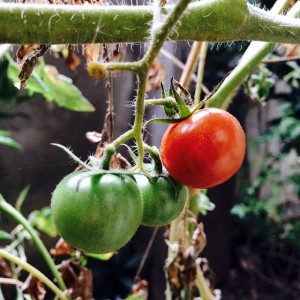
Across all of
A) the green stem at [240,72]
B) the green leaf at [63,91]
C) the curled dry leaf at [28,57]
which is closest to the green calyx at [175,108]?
the curled dry leaf at [28,57]

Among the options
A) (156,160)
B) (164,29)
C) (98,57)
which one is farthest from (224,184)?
(164,29)

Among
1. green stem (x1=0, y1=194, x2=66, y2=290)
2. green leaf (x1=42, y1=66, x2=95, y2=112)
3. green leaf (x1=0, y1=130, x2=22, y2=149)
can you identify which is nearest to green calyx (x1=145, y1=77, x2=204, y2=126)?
green stem (x1=0, y1=194, x2=66, y2=290)

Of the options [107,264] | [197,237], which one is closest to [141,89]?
[197,237]

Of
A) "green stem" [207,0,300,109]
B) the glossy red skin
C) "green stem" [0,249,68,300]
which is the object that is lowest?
"green stem" [0,249,68,300]

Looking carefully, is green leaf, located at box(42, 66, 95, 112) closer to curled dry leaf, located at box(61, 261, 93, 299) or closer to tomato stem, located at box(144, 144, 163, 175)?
curled dry leaf, located at box(61, 261, 93, 299)

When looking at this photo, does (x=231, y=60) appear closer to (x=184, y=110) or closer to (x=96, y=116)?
A: (x=96, y=116)

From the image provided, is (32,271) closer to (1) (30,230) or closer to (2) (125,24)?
(1) (30,230)

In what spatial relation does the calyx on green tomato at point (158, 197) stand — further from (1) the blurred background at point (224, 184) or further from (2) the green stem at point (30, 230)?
(1) the blurred background at point (224, 184)
